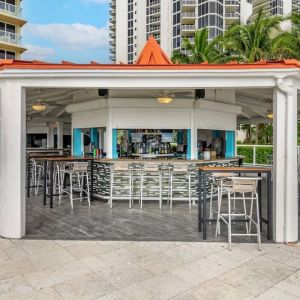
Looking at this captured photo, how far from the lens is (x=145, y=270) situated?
355cm

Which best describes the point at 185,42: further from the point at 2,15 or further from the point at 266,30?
the point at 2,15

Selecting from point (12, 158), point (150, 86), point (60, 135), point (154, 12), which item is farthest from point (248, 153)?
point (154, 12)

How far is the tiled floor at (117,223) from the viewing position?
4.74m

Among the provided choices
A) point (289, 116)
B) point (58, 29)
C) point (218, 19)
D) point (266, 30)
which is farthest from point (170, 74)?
point (58, 29)

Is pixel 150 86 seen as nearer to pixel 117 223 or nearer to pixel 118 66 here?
pixel 118 66

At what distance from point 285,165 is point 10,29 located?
31652 mm

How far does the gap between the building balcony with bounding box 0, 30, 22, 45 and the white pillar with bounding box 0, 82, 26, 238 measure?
90.3ft

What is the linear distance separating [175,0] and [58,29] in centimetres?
2636

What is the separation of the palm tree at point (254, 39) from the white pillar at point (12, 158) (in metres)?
14.3

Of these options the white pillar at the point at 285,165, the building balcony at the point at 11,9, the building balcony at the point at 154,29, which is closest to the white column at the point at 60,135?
the white pillar at the point at 285,165

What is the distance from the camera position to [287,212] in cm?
454

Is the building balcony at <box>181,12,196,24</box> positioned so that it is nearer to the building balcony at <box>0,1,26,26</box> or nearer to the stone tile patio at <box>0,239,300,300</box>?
the building balcony at <box>0,1,26,26</box>

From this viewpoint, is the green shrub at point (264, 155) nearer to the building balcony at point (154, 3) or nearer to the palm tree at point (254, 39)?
the palm tree at point (254, 39)

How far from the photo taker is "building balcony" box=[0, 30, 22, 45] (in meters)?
28.1
